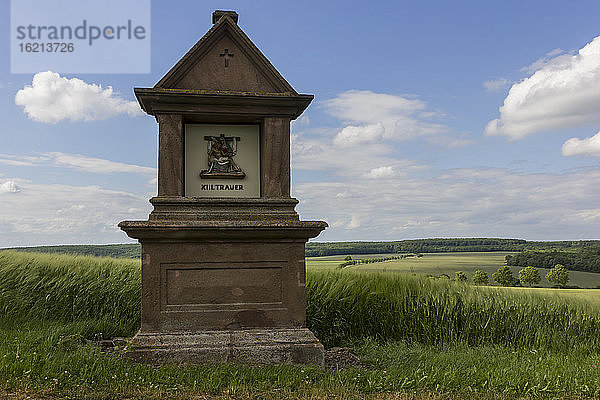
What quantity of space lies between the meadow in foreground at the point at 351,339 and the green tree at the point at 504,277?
7.07ft

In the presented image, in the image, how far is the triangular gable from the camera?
7.09 m

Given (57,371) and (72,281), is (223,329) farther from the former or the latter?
(72,281)

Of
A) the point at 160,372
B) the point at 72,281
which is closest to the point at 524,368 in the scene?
the point at 160,372

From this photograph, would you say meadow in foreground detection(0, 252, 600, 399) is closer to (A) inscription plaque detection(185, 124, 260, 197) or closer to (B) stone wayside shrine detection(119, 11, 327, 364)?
(B) stone wayside shrine detection(119, 11, 327, 364)

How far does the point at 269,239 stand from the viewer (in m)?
6.80

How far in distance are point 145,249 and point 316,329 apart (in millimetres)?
3644

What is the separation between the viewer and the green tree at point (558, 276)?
39.5 ft

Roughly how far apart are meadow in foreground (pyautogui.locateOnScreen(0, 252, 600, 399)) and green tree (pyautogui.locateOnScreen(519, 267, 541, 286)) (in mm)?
2443

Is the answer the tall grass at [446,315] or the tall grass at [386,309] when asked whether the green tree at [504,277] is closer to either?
the tall grass at [386,309]

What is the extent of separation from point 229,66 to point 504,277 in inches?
341

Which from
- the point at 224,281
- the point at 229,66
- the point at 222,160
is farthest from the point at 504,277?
the point at 229,66

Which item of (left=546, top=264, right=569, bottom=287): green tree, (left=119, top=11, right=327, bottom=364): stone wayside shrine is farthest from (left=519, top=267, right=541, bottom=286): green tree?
(left=119, top=11, right=327, bottom=364): stone wayside shrine

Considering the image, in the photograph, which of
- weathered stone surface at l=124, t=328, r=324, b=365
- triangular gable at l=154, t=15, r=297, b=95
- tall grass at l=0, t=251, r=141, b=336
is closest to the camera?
weathered stone surface at l=124, t=328, r=324, b=365

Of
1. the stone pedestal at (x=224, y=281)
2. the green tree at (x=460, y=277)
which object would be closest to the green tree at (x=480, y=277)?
the green tree at (x=460, y=277)
